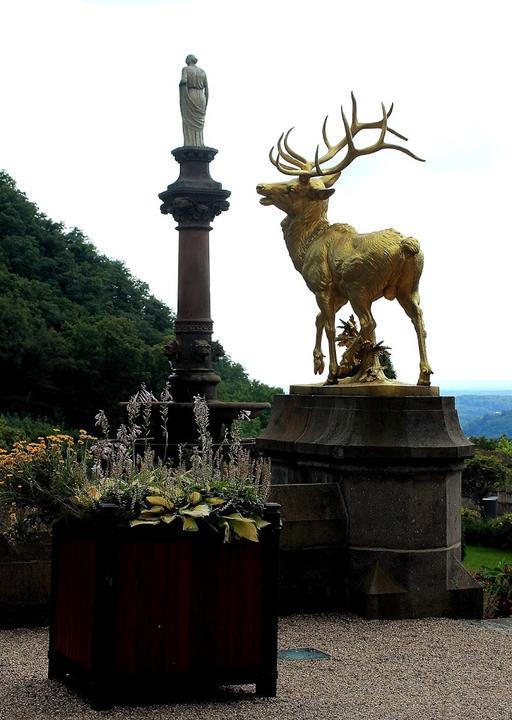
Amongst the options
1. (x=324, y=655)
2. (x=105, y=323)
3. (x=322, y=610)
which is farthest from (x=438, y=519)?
(x=105, y=323)

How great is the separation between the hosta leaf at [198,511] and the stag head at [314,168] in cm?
449

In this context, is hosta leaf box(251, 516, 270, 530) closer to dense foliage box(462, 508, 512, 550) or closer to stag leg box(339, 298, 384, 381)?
stag leg box(339, 298, 384, 381)

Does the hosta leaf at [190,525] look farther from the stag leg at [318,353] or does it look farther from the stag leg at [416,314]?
the stag leg at [318,353]

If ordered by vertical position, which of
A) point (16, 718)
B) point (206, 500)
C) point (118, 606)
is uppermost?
Result: point (206, 500)

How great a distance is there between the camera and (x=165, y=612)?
6125 mm

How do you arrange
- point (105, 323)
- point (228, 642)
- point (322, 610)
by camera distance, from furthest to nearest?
1. point (105, 323)
2. point (322, 610)
3. point (228, 642)

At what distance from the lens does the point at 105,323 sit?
42250 millimetres

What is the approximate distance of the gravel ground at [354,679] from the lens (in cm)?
603

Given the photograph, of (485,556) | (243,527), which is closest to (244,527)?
(243,527)

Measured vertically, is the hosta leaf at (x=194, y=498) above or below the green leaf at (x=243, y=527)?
above

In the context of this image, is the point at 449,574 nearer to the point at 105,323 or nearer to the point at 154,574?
the point at 154,574

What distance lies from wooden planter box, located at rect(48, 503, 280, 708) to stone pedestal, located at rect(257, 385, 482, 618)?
2636mm

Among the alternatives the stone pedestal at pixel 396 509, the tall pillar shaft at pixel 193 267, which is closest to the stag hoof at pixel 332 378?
the stone pedestal at pixel 396 509

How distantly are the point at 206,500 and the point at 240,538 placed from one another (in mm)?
293
